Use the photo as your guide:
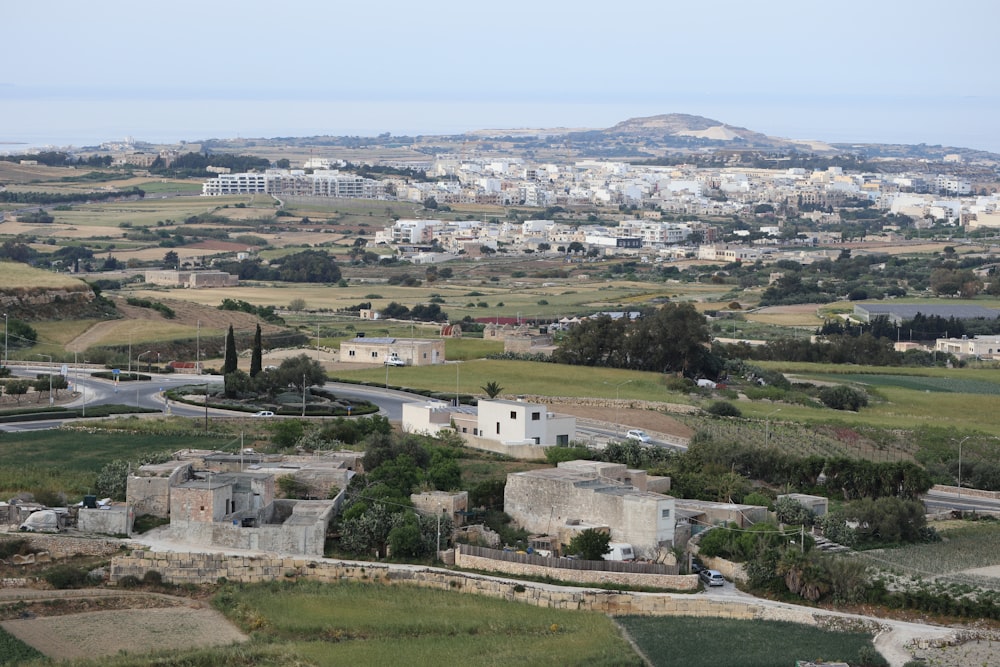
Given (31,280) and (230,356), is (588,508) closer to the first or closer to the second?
(230,356)

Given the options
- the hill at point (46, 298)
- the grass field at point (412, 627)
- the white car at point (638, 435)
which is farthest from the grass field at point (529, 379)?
the grass field at point (412, 627)

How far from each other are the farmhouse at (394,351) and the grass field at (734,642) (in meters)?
31.1

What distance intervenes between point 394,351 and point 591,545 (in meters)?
28.8

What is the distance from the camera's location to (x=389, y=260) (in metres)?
113

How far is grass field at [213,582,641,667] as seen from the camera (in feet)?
86.7

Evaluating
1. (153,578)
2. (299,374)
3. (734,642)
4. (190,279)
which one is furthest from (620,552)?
(190,279)

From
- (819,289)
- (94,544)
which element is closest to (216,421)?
(94,544)

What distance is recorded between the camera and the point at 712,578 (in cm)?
3036

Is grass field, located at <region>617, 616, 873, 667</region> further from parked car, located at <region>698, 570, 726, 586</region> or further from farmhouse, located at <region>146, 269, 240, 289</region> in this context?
farmhouse, located at <region>146, 269, 240, 289</region>

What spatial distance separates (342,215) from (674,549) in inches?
4340

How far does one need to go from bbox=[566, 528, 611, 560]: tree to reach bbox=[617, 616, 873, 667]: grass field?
2616 mm

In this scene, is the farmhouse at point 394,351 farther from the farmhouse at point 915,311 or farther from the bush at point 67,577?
the bush at point 67,577

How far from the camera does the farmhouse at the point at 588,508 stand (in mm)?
31625

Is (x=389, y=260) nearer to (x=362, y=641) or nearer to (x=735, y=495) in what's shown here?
(x=735, y=495)
